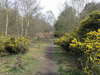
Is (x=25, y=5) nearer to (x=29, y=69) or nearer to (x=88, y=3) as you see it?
(x=88, y=3)

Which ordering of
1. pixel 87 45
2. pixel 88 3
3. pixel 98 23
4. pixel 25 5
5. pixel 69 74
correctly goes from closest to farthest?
pixel 87 45 → pixel 69 74 → pixel 98 23 → pixel 88 3 → pixel 25 5

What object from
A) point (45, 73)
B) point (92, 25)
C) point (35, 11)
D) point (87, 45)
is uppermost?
point (35, 11)

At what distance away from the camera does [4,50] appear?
9.30 metres

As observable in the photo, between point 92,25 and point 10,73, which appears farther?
point 92,25

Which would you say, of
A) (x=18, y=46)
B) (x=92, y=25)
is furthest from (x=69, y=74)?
(x=18, y=46)

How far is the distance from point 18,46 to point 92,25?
5767 mm

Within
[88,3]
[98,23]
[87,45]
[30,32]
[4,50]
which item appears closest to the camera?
[87,45]

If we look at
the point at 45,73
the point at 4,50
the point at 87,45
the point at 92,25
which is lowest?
the point at 45,73

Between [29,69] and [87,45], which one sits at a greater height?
[87,45]

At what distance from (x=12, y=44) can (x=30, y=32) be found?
1309 cm

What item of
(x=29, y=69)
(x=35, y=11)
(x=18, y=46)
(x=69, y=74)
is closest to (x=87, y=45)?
(x=69, y=74)

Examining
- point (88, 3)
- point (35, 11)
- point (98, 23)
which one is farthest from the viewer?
point (35, 11)

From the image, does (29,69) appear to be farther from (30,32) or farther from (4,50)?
(30,32)

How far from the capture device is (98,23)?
7.16 m
